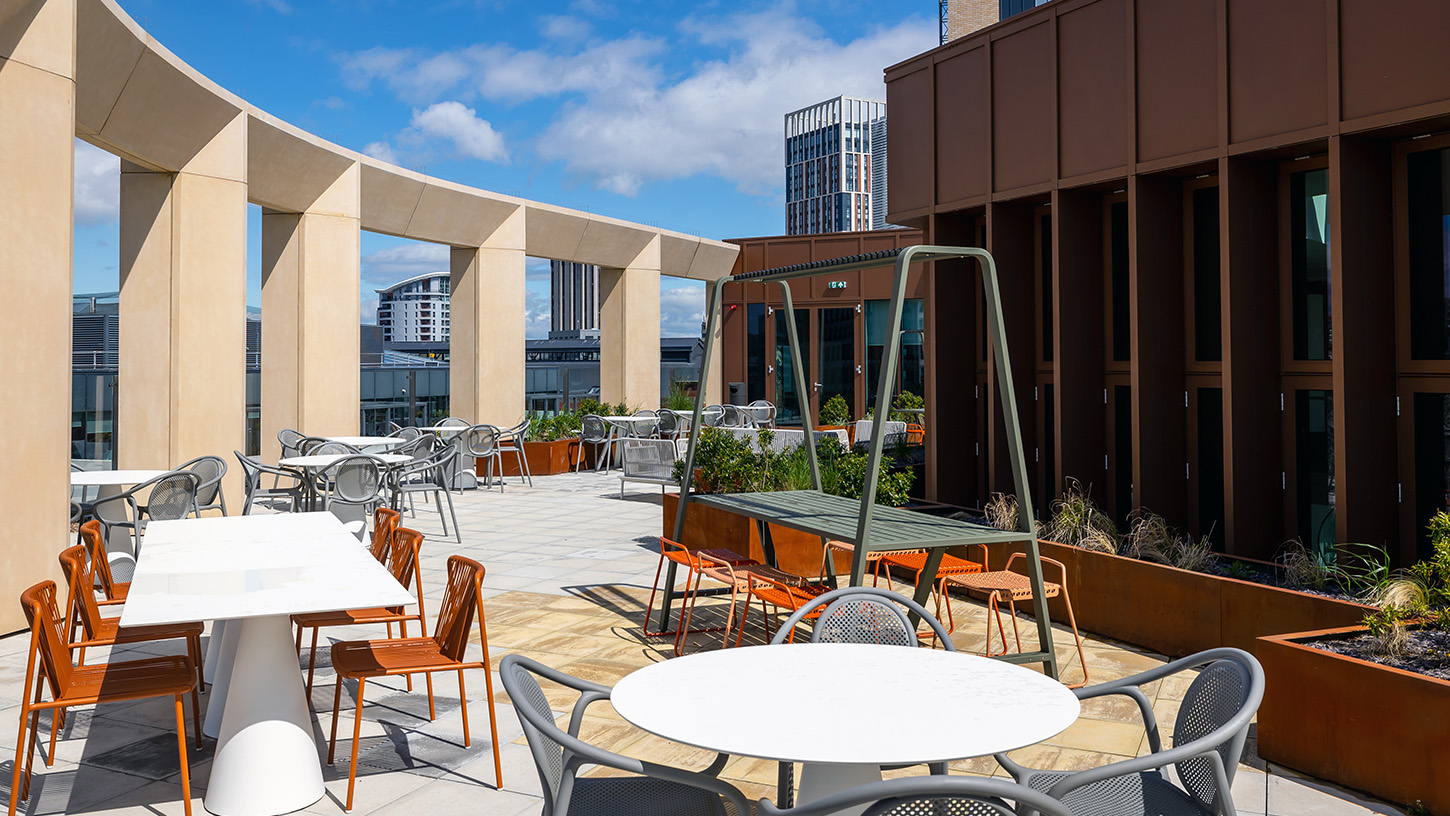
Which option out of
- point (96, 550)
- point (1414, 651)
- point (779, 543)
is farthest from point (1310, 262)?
point (96, 550)

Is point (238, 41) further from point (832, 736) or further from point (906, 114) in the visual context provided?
point (832, 736)

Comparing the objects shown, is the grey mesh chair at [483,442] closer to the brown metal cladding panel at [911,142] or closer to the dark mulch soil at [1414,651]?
the brown metal cladding panel at [911,142]

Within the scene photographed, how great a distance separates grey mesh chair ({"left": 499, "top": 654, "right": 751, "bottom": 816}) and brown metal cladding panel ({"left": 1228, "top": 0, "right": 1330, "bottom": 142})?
4.95 metres

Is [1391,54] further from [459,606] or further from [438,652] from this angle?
[438,652]

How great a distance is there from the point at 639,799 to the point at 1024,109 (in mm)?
6353

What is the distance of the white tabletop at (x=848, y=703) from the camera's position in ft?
6.76

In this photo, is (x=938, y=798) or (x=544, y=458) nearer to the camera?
(x=938, y=798)

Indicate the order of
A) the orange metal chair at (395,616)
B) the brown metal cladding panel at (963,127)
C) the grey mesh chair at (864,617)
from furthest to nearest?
the brown metal cladding panel at (963,127) < the orange metal chair at (395,616) < the grey mesh chair at (864,617)

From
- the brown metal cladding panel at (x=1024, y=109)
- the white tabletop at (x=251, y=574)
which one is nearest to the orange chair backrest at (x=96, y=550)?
the white tabletop at (x=251, y=574)

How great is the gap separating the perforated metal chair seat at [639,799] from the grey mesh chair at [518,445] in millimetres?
11763

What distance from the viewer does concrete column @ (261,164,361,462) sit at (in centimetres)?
1234

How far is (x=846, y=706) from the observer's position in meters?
2.34

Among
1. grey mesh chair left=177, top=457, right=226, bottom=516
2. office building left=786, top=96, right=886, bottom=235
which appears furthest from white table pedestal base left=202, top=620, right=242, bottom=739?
office building left=786, top=96, right=886, bottom=235

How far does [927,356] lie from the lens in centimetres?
853
